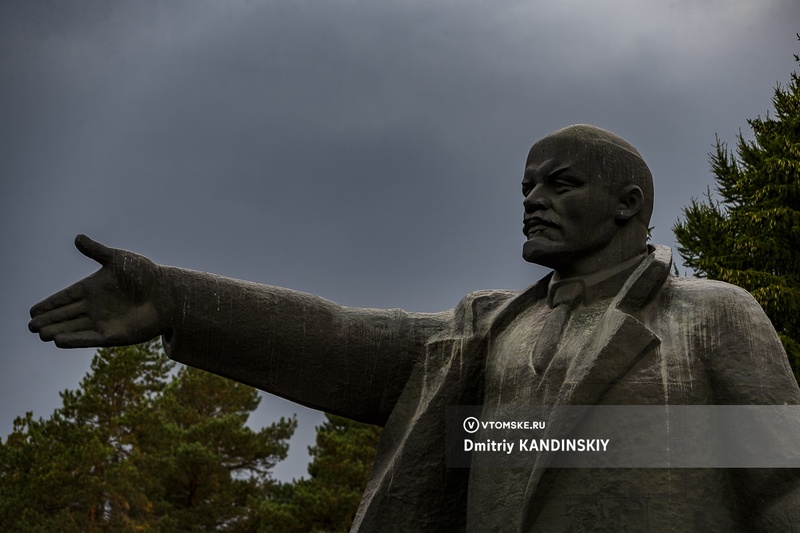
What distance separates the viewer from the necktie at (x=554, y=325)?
5777 mm

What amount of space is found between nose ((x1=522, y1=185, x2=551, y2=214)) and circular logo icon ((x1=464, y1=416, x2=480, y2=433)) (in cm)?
111

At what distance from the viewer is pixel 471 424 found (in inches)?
232

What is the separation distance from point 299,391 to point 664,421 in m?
1.92

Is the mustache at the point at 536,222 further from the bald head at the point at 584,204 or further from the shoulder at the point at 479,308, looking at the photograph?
the shoulder at the point at 479,308

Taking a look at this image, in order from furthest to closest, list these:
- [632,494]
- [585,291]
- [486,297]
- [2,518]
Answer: [2,518], [486,297], [585,291], [632,494]

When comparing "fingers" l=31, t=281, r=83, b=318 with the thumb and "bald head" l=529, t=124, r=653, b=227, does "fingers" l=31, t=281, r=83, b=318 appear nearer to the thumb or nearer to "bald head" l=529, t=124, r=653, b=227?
the thumb

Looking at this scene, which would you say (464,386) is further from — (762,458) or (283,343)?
(762,458)

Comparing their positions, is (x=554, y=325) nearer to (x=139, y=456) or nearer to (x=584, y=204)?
(x=584, y=204)

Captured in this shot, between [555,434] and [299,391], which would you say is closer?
[555,434]

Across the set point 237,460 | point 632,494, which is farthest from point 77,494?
point 632,494

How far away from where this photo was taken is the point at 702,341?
555 centimetres

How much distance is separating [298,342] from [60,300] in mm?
1229

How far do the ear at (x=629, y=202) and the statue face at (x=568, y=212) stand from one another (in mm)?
34

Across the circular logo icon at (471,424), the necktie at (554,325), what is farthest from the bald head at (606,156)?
the circular logo icon at (471,424)
